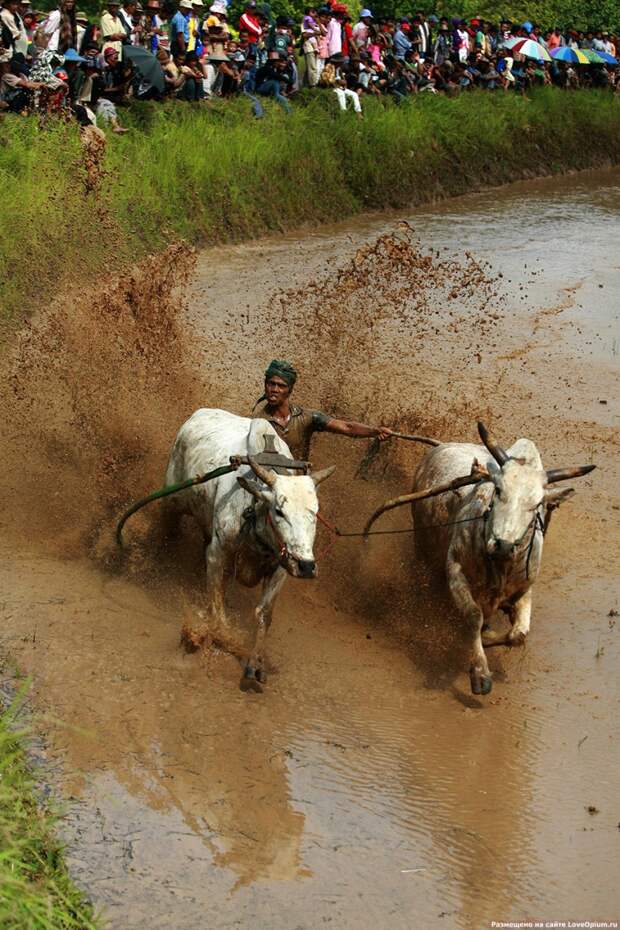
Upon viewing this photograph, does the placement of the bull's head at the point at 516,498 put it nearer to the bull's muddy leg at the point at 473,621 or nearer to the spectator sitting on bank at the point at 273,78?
the bull's muddy leg at the point at 473,621

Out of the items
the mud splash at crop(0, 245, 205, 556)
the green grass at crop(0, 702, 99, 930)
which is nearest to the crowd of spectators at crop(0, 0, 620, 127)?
the mud splash at crop(0, 245, 205, 556)

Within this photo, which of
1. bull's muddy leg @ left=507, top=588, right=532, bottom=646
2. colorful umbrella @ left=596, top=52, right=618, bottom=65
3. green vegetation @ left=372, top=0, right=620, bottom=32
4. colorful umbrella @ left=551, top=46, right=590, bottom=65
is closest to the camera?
bull's muddy leg @ left=507, top=588, right=532, bottom=646

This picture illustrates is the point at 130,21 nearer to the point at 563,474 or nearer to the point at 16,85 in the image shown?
the point at 16,85

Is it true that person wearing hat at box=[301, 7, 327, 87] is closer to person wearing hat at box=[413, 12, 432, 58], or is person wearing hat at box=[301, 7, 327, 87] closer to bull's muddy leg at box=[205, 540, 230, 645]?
person wearing hat at box=[413, 12, 432, 58]

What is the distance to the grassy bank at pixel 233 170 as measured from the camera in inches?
583

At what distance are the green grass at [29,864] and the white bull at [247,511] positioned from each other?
1.77 m

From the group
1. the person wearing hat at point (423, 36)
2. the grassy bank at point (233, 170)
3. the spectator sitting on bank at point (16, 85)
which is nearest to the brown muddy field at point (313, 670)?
the grassy bank at point (233, 170)

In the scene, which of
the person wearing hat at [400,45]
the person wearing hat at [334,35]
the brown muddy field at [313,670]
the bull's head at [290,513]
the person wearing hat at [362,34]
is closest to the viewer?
the brown muddy field at [313,670]

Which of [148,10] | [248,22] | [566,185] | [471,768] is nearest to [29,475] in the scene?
[471,768]

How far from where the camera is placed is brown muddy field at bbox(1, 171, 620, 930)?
6.03m

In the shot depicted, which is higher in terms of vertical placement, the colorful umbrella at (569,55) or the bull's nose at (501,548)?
the colorful umbrella at (569,55)

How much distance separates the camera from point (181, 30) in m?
20.0

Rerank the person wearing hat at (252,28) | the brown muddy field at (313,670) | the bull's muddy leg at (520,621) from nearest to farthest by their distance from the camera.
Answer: the brown muddy field at (313,670)
the bull's muddy leg at (520,621)
the person wearing hat at (252,28)

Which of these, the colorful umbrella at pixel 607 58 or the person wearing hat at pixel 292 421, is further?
the colorful umbrella at pixel 607 58
